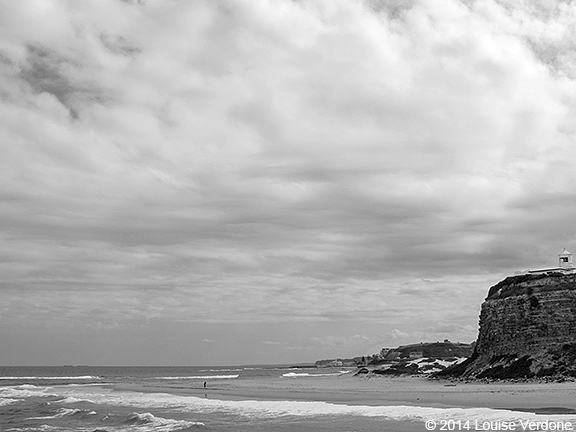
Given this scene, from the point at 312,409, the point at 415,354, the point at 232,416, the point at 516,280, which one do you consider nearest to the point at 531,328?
the point at 516,280

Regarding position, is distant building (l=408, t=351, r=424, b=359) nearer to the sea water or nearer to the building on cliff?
the building on cliff

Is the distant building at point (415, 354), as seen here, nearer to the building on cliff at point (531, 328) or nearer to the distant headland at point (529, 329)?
the distant headland at point (529, 329)

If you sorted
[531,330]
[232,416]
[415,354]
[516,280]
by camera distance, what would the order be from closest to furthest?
[232,416]
[531,330]
[516,280]
[415,354]

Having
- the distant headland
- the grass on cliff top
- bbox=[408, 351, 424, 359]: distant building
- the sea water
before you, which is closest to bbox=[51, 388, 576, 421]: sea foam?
the sea water

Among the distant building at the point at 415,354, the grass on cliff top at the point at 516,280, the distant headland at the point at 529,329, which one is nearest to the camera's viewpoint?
the distant headland at the point at 529,329

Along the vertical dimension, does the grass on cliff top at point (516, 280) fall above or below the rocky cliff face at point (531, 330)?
above

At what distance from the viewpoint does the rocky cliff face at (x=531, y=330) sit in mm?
48594

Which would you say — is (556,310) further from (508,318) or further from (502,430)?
(502,430)

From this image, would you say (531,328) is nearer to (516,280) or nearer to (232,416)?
(516,280)

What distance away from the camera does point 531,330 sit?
2044 inches

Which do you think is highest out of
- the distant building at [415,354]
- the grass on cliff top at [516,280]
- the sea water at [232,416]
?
the grass on cliff top at [516,280]

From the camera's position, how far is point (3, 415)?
40781 millimetres

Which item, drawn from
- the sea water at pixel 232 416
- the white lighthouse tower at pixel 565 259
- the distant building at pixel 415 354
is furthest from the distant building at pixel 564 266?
the distant building at pixel 415 354

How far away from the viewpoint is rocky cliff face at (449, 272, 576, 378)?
4859 cm
